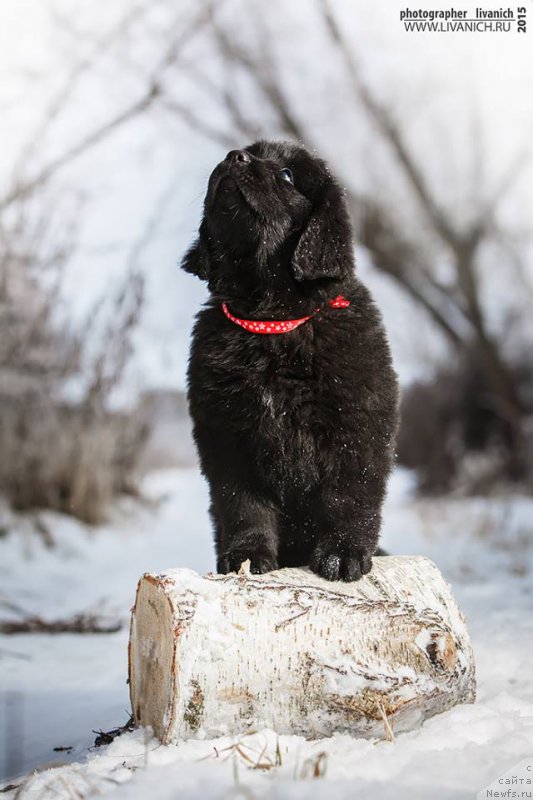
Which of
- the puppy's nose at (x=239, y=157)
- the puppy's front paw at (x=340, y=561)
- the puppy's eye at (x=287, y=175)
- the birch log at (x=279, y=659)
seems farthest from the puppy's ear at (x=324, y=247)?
the birch log at (x=279, y=659)

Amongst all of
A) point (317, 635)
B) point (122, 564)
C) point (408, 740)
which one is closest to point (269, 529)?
point (317, 635)

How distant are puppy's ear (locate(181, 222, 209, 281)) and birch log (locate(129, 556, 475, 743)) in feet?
3.29

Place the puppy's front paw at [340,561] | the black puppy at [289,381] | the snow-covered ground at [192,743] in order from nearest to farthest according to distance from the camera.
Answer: the snow-covered ground at [192,743] < the puppy's front paw at [340,561] < the black puppy at [289,381]

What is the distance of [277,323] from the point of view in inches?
92.6

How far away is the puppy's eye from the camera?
241 cm

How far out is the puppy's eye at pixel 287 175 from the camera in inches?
94.8

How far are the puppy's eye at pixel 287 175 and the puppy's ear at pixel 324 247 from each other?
13 centimetres

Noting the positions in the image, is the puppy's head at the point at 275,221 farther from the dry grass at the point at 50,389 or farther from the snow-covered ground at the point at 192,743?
the dry grass at the point at 50,389

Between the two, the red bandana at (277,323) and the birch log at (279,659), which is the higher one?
the red bandana at (277,323)

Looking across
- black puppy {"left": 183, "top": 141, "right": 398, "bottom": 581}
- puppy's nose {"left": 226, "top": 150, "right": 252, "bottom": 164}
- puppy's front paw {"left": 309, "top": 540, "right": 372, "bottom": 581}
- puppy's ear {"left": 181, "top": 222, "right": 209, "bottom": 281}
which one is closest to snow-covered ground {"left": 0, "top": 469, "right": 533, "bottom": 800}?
puppy's front paw {"left": 309, "top": 540, "right": 372, "bottom": 581}

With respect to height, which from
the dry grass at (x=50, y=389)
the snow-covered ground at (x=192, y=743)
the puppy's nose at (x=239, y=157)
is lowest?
the snow-covered ground at (x=192, y=743)

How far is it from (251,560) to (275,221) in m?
0.95

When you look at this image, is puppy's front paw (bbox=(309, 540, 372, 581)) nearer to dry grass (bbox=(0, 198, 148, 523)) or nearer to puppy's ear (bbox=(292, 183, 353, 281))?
puppy's ear (bbox=(292, 183, 353, 281))

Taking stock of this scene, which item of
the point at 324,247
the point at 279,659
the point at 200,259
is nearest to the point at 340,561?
the point at 279,659
